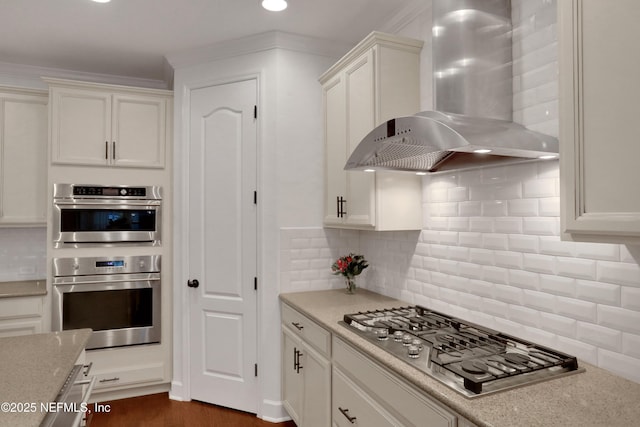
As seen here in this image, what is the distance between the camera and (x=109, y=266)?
10.1 ft

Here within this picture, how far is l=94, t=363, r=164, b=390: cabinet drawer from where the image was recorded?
119 inches

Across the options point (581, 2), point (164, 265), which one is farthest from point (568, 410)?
point (164, 265)

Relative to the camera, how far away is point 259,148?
111 inches

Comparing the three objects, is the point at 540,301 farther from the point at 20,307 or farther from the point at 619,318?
the point at 20,307

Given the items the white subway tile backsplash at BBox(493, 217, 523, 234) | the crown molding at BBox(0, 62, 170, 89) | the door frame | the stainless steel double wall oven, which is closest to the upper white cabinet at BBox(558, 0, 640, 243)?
the white subway tile backsplash at BBox(493, 217, 523, 234)

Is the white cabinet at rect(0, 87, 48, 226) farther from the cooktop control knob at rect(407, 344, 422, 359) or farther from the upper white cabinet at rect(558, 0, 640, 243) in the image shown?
the upper white cabinet at rect(558, 0, 640, 243)

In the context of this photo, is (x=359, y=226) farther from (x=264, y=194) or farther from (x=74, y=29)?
(x=74, y=29)

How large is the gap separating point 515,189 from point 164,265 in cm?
262

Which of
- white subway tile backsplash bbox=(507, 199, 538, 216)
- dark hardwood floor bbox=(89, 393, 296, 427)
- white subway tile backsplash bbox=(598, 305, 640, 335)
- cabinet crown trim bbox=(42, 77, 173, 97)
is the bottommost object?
dark hardwood floor bbox=(89, 393, 296, 427)

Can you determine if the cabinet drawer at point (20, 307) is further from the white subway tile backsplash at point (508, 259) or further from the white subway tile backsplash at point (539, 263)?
the white subway tile backsplash at point (539, 263)

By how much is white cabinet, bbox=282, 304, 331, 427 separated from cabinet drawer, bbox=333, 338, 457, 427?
203mm

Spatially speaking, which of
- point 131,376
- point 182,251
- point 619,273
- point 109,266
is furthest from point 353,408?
point 109,266

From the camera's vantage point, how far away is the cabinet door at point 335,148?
8.45ft

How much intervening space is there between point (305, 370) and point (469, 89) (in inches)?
69.4
